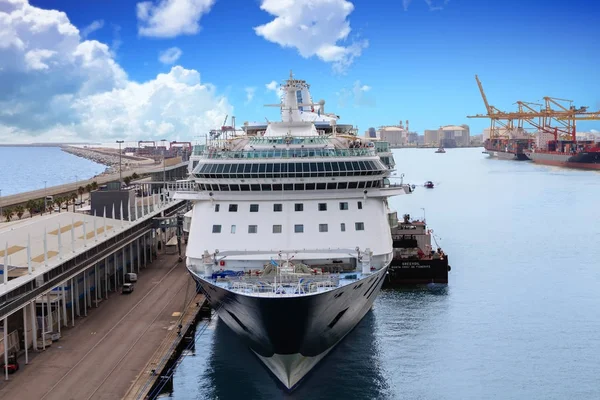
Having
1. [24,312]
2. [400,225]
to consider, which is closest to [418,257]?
[400,225]

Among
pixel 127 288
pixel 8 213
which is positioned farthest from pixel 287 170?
pixel 8 213

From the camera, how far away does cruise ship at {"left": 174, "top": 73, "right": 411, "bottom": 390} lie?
73.3ft

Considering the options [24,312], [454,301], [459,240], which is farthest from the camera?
[459,240]

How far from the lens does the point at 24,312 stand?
78.8 ft

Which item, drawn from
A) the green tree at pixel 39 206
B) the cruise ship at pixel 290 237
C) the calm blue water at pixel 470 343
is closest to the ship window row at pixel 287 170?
the cruise ship at pixel 290 237

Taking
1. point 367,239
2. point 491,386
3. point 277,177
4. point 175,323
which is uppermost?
point 277,177

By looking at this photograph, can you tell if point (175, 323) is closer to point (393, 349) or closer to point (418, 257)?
point (393, 349)

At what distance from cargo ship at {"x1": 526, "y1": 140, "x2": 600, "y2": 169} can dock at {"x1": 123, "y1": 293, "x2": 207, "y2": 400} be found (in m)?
137

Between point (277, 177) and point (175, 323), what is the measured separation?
7.59 meters

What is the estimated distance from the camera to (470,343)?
2941 centimetres

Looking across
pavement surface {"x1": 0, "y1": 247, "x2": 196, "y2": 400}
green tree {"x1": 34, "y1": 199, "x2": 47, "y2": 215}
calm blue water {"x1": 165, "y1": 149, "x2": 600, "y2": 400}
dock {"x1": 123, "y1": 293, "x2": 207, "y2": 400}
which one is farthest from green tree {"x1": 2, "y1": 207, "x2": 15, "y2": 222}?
calm blue water {"x1": 165, "y1": 149, "x2": 600, "y2": 400}

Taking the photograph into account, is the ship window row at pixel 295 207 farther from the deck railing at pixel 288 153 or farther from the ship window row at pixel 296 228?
the deck railing at pixel 288 153

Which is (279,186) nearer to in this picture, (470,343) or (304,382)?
(304,382)

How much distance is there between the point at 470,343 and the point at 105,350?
15016 mm
